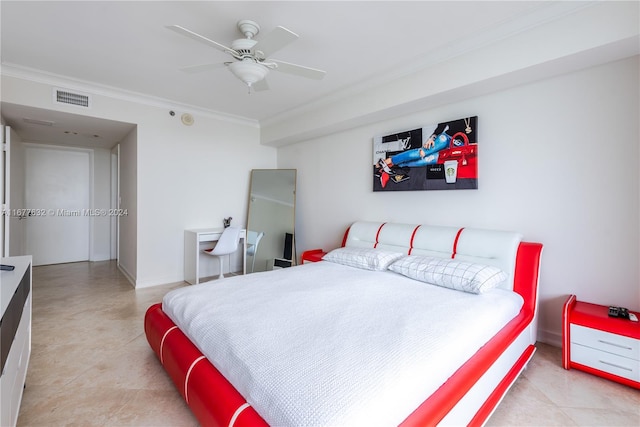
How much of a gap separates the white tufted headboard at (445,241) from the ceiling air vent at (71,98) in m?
3.46

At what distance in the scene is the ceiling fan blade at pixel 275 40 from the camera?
173 centimetres

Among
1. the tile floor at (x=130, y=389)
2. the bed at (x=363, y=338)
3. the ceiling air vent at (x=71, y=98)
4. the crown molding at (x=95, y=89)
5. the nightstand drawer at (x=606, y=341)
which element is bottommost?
the tile floor at (x=130, y=389)

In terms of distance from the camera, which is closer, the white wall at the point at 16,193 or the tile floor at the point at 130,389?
the tile floor at the point at 130,389

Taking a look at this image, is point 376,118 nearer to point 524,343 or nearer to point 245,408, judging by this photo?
point 524,343

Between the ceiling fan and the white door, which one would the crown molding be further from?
the white door

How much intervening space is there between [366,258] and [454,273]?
2.79ft

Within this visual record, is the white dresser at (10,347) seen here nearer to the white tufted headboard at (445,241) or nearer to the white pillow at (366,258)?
the white pillow at (366,258)

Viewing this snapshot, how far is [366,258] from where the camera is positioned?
2.86m

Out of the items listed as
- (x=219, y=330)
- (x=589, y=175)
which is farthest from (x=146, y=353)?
(x=589, y=175)

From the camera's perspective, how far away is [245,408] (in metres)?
1.11

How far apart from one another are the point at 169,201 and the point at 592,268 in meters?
4.64

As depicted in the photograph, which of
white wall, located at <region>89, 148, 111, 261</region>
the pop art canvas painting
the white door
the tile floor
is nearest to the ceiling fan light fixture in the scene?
the pop art canvas painting

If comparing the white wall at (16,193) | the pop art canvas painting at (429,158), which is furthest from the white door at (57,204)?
the pop art canvas painting at (429,158)

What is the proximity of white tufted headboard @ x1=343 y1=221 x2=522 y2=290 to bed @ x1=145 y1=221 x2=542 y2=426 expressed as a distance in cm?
1
